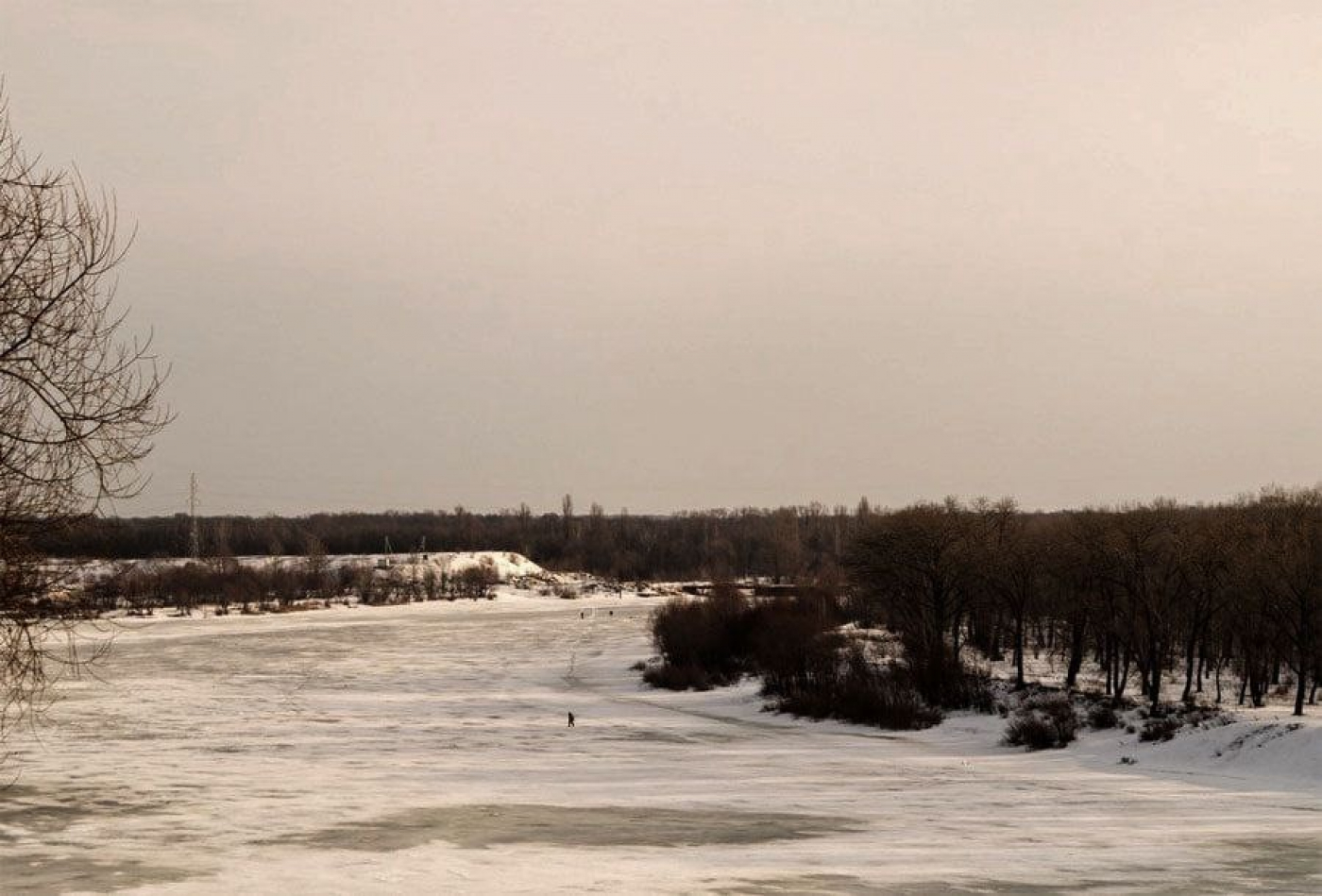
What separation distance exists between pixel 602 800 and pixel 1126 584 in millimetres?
30322

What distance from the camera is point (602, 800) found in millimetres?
25109

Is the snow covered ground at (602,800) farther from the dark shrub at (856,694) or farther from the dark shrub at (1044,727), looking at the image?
the dark shrub at (856,694)

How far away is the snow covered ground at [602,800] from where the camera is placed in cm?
1734

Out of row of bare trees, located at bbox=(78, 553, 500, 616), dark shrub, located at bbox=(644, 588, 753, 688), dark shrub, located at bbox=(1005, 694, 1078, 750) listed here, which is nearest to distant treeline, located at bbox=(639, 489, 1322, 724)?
dark shrub, located at bbox=(644, 588, 753, 688)

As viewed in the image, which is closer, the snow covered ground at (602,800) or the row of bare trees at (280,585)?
the snow covered ground at (602,800)

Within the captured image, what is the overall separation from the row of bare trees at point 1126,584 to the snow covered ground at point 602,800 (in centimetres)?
938

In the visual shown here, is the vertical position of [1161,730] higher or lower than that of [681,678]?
higher

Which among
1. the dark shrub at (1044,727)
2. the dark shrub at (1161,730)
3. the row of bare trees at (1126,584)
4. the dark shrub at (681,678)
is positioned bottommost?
the dark shrub at (681,678)

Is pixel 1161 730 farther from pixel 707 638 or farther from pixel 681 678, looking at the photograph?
pixel 707 638

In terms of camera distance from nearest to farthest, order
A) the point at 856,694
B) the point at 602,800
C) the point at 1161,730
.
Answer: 1. the point at 602,800
2. the point at 1161,730
3. the point at 856,694

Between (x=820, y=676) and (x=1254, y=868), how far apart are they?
32.7m

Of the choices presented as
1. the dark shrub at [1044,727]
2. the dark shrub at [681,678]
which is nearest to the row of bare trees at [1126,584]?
the dark shrub at [1044,727]

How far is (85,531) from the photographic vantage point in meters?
17.2

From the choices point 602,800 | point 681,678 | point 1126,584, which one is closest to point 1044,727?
point 1126,584
